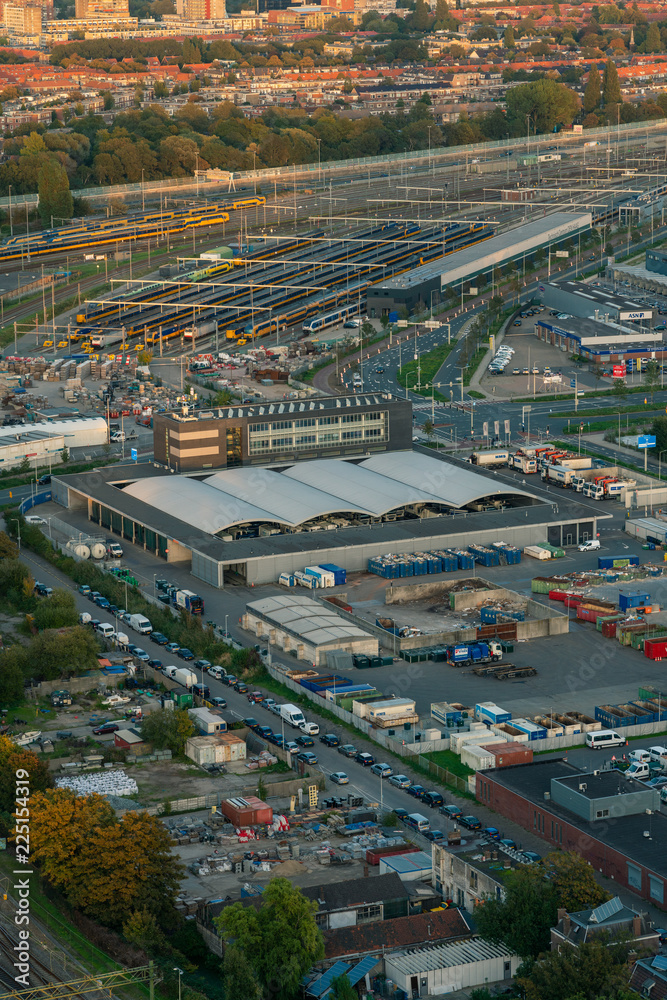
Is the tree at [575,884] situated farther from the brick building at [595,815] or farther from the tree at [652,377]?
the tree at [652,377]

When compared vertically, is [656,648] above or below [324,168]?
below

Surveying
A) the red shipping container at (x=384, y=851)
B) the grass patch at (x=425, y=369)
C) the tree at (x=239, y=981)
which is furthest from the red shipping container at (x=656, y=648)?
the grass patch at (x=425, y=369)

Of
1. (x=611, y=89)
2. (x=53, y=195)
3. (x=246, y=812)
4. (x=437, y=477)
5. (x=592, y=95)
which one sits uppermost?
(x=611, y=89)

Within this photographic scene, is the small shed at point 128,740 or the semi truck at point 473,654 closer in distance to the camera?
the small shed at point 128,740

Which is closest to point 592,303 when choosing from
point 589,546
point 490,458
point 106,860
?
point 490,458

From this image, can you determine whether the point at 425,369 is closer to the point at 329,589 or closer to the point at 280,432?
the point at 280,432

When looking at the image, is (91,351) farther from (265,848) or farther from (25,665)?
(265,848)

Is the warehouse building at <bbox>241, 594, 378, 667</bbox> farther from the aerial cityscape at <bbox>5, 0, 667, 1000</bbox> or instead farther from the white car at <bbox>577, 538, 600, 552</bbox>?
the white car at <bbox>577, 538, 600, 552</bbox>
